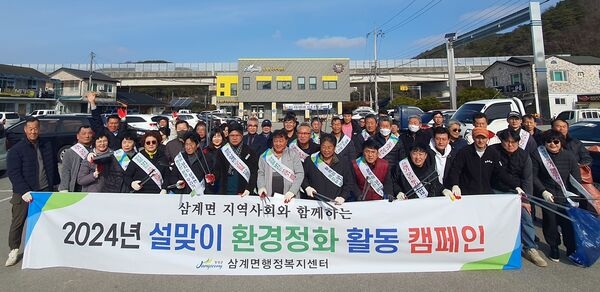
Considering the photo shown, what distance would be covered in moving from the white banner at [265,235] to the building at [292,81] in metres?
41.3

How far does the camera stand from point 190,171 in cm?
413

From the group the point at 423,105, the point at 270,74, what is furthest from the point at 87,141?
the point at 270,74

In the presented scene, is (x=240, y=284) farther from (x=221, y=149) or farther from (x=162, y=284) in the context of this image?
(x=221, y=149)

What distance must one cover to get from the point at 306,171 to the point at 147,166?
1.92m

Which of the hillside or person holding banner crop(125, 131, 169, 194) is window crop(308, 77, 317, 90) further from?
person holding banner crop(125, 131, 169, 194)

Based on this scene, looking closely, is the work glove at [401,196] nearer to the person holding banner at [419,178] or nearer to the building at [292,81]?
the person holding banner at [419,178]

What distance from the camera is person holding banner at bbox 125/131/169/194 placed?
13.6 feet

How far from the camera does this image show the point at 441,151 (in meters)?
4.32

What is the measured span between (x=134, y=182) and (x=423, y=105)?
126 feet

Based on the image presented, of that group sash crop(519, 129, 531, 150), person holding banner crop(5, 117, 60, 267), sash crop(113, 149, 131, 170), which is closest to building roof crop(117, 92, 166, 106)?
person holding banner crop(5, 117, 60, 267)

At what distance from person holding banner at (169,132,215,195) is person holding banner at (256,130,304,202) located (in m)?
0.70

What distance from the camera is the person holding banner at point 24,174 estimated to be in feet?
12.6

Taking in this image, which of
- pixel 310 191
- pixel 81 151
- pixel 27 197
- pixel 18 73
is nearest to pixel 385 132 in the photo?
pixel 310 191

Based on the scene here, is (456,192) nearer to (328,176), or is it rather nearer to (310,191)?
(328,176)
